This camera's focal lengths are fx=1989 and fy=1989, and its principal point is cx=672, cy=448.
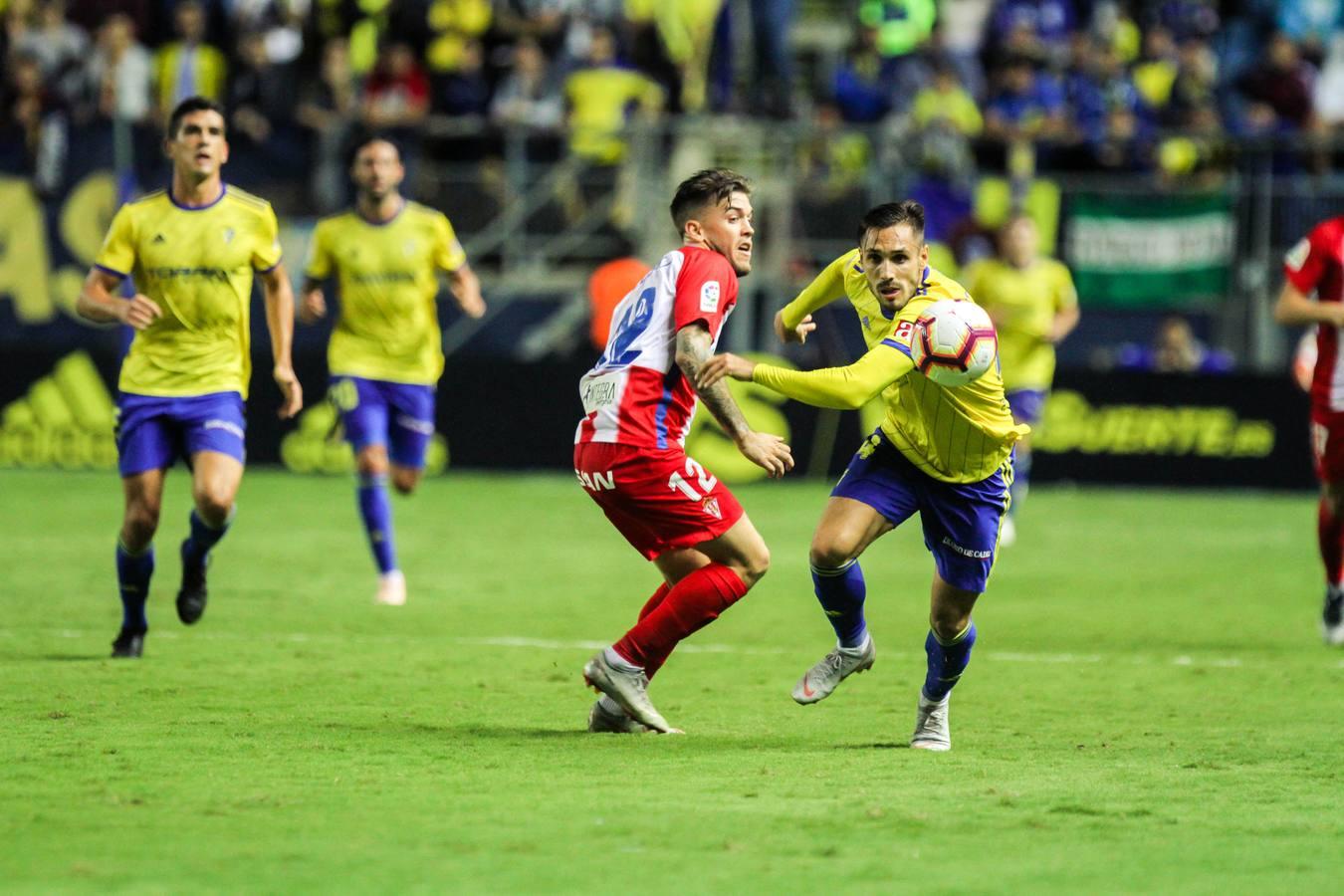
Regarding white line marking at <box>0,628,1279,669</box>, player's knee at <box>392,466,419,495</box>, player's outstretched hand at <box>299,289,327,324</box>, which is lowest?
white line marking at <box>0,628,1279,669</box>

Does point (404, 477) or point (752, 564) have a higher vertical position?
point (752, 564)

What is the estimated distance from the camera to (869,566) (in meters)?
14.2

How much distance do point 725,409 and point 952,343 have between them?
0.82 meters

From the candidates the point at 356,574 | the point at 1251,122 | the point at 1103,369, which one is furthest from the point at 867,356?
the point at 1251,122

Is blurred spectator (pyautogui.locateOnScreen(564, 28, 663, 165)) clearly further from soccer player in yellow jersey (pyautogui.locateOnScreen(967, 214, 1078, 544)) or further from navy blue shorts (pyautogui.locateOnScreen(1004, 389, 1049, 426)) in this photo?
navy blue shorts (pyautogui.locateOnScreen(1004, 389, 1049, 426))

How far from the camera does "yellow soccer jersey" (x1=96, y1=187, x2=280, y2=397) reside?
9273 millimetres

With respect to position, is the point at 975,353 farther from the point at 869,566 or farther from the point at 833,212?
the point at 833,212

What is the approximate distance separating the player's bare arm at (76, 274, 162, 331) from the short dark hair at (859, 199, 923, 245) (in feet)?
11.2

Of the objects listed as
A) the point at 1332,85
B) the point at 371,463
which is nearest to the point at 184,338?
the point at 371,463

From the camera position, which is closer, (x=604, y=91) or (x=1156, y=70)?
(x=604, y=91)

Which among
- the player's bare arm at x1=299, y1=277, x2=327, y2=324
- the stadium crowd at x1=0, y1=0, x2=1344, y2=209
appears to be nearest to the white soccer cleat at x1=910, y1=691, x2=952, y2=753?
the player's bare arm at x1=299, y1=277, x2=327, y2=324

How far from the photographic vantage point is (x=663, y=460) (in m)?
7.30

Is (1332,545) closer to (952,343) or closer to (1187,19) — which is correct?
(952,343)

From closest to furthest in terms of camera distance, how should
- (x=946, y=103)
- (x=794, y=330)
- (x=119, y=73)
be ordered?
1. (x=794, y=330)
2. (x=119, y=73)
3. (x=946, y=103)
